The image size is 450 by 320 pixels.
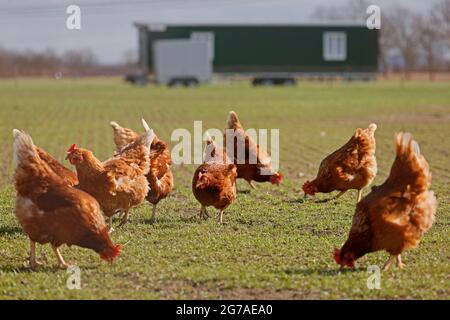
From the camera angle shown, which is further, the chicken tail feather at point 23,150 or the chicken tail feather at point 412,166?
the chicken tail feather at point 23,150

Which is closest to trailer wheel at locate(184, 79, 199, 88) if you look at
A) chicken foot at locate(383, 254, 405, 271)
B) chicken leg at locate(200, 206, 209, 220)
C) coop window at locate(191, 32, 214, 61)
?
coop window at locate(191, 32, 214, 61)

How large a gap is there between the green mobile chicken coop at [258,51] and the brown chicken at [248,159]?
43.1 meters

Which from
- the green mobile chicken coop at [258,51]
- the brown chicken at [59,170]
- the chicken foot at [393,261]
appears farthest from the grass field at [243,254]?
the green mobile chicken coop at [258,51]

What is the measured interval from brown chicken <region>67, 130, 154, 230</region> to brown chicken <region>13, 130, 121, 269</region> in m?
1.18

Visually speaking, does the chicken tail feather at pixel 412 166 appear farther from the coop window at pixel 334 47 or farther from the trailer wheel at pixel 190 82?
the coop window at pixel 334 47

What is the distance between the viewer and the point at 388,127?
22281 mm

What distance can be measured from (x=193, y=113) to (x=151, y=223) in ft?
63.1

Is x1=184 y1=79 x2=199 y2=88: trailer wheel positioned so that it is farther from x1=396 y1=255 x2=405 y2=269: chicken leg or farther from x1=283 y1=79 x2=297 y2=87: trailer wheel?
x1=396 y1=255 x2=405 y2=269: chicken leg

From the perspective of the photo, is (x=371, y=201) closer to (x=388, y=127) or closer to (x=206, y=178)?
(x=206, y=178)

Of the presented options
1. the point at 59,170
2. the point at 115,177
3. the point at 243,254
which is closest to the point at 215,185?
the point at 115,177

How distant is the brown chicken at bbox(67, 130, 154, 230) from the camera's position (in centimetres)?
807

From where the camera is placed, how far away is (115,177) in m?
8.21

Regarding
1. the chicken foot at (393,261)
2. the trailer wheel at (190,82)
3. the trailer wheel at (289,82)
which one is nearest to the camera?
the chicken foot at (393,261)

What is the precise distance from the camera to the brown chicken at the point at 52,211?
6.59 metres
